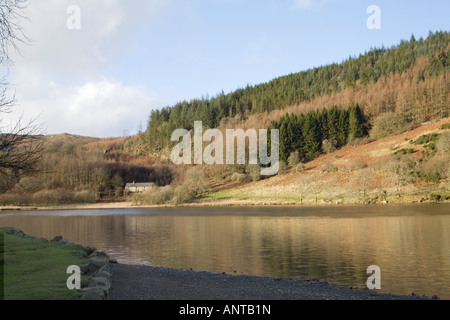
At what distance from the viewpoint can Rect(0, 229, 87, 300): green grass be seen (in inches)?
369

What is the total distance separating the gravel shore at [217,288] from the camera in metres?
11.0

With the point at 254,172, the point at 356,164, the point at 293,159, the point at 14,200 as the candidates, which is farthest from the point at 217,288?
the point at 14,200

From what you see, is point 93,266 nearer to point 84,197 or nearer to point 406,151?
point 406,151

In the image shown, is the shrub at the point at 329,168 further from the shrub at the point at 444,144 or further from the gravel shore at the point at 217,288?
the gravel shore at the point at 217,288

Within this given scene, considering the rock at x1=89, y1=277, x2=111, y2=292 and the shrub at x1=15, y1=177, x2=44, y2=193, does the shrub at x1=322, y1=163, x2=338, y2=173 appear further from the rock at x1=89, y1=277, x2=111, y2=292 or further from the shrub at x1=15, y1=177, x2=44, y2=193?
the rock at x1=89, y1=277, x2=111, y2=292

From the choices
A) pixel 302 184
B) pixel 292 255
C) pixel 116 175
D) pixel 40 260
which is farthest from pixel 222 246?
pixel 116 175

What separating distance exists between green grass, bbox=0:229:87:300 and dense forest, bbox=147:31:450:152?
95.9 metres

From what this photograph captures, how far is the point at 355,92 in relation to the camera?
13088 centimetres

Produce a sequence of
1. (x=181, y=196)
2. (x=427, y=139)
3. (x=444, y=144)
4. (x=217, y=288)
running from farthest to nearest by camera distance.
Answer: (x=181, y=196)
(x=427, y=139)
(x=444, y=144)
(x=217, y=288)

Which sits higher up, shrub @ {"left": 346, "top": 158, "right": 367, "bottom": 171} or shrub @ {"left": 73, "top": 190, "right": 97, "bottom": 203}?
shrub @ {"left": 346, "top": 158, "right": 367, "bottom": 171}

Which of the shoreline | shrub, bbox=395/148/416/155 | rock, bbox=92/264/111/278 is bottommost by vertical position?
the shoreline

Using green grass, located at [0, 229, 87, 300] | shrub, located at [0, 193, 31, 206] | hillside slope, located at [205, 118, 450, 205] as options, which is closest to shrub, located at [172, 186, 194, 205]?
hillside slope, located at [205, 118, 450, 205]

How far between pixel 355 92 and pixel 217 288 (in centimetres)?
12986

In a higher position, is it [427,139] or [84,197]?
[427,139]
